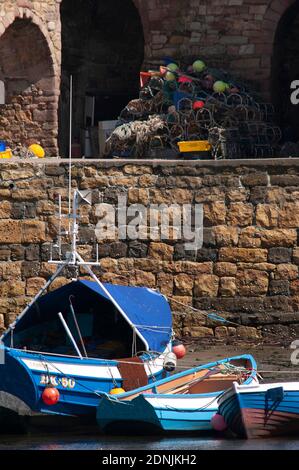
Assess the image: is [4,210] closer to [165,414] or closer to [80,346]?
[80,346]

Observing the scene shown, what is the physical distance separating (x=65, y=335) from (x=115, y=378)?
1285mm

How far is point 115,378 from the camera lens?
66.7 ft

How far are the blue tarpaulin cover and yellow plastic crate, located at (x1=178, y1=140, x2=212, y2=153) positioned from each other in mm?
3900

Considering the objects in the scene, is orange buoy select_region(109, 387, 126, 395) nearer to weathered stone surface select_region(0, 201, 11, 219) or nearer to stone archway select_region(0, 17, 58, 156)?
weathered stone surface select_region(0, 201, 11, 219)

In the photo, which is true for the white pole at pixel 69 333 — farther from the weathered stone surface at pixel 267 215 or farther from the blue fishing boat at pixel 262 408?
the weathered stone surface at pixel 267 215

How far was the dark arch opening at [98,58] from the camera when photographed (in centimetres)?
2878

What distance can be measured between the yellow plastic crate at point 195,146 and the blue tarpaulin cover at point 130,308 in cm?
390

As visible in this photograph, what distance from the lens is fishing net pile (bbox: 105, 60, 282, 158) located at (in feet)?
83.7

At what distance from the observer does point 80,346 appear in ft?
69.6

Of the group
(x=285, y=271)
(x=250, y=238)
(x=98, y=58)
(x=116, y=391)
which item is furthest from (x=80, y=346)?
(x=98, y=58)

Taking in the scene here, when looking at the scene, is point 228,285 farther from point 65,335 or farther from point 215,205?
point 65,335

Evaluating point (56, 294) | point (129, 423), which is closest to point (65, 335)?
point (56, 294)

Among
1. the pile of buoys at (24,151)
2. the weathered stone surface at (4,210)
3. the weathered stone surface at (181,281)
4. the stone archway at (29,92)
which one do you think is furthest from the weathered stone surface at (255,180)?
the stone archway at (29,92)

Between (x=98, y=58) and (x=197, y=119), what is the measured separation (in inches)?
165
